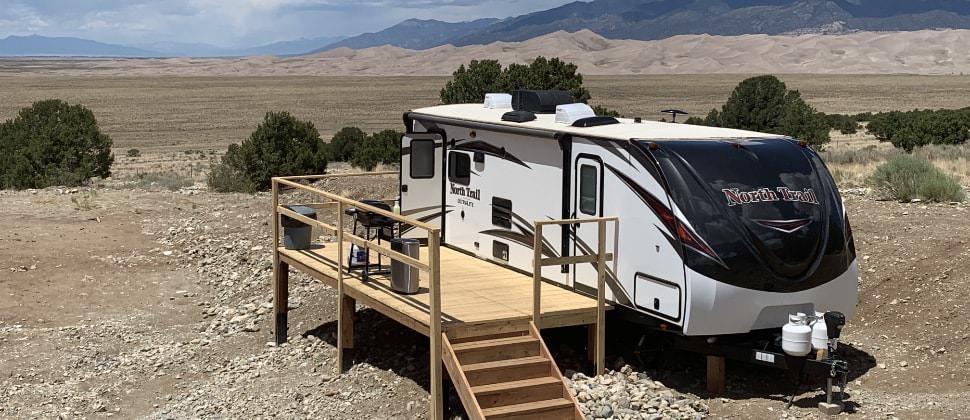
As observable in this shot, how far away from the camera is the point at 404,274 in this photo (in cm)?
1164

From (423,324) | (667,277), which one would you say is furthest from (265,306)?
(667,277)

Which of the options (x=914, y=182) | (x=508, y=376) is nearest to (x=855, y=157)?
(x=914, y=182)

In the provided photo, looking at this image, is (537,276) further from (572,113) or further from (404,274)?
(572,113)

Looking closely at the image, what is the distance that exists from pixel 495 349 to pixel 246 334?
227 inches

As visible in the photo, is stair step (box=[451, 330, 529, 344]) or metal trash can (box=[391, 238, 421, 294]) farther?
metal trash can (box=[391, 238, 421, 294])

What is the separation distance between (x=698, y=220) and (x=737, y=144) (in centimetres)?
107

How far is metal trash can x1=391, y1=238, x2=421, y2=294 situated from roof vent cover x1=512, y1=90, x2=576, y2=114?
261cm

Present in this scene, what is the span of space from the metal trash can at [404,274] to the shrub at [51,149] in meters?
17.8

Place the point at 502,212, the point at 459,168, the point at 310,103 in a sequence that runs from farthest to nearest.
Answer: the point at 310,103 < the point at 459,168 < the point at 502,212

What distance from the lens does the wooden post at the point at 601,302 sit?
1070cm

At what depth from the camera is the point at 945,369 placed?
37.7ft

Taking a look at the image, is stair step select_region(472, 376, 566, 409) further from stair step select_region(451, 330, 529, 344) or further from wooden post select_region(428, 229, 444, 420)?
stair step select_region(451, 330, 529, 344)

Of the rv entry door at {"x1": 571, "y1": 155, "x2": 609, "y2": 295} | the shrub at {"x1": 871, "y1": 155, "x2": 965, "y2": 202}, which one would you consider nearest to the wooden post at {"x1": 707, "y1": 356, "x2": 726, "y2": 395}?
the rv entry door at {"x1": 571, "y1": 155, "x2": 609, "y2": 295}

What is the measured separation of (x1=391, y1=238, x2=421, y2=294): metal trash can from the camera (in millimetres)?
11633
